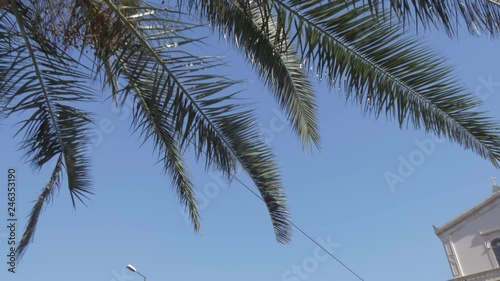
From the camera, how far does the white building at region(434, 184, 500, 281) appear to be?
69.8 feet

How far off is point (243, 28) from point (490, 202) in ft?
70.0

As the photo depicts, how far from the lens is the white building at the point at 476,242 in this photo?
21.3m

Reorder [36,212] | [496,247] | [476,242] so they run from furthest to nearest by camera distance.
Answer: [476,242] → [496,247] → [36,212]

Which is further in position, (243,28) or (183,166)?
(183,166)

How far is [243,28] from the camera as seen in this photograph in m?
4.21

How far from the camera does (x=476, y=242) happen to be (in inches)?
866

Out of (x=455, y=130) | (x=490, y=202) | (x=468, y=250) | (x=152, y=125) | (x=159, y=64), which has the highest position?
(x=159, y=64)

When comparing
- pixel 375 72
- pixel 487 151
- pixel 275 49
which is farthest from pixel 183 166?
pixel 487 151

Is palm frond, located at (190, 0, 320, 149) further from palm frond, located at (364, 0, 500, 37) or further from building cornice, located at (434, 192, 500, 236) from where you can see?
building cornice, located at (434, 192, 500, 236)

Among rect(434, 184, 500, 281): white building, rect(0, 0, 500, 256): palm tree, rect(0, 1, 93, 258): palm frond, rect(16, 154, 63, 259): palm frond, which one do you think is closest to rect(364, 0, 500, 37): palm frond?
rect(0, 0, 500, 256): palm tree

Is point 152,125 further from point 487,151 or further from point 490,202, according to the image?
point 490,202

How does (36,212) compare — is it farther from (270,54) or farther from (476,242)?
(476,242)

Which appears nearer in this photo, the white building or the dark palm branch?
the dark palm branch

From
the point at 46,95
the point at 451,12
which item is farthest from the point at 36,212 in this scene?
the point at 451,12
